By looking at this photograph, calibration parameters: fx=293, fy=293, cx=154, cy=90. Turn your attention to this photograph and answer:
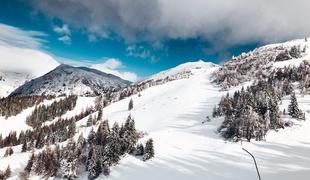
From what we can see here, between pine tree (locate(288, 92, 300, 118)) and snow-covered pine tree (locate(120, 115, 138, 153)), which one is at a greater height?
pine tree (locate(288, 92, 300, 118))

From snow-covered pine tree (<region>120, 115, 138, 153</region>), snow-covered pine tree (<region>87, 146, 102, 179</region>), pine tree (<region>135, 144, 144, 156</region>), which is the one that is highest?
snow-covered pine tree (<region>120, 115, 138, 153</region>)

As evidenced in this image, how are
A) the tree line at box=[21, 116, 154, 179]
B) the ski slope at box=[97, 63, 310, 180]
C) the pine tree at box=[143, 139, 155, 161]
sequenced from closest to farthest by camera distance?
1. the ski slope at box=[97, 63, 310, 180]
2. the tree line at box=[21, 116, 154, 179]
3. the pine tree at box=[143, 139, 155, 161]

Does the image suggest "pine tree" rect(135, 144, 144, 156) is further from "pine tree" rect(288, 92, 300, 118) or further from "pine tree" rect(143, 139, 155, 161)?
"pine tree" rect(288, 92, 300, 118)

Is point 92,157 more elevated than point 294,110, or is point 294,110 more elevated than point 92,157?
point 294,110

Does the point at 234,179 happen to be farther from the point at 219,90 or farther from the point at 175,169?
the point at 219,90

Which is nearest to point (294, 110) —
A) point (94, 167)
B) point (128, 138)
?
point (128, 138)

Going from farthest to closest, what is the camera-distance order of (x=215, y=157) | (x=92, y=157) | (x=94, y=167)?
1. (x=92, y=157)
2. (x=94, y=167)
3. (x=215, y=157)

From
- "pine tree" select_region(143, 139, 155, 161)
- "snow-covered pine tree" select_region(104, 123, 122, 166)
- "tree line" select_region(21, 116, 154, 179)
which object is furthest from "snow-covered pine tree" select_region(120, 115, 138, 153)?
"pine tree" select_region(143, 139, 155, 161)

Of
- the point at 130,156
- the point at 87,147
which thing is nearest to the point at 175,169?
the point at 130,156

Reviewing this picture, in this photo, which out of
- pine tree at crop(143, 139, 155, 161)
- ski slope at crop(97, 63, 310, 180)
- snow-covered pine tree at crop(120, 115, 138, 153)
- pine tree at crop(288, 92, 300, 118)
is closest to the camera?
ski slope at crop(97, 63, 310, 180)

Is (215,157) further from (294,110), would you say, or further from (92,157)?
(294,110)

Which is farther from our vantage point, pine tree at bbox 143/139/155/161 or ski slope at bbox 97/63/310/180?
pine tree at bbox 143/139/155/161

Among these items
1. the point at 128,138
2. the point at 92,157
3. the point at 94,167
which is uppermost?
the point at 128,138

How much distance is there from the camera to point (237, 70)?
197625 millimetres
